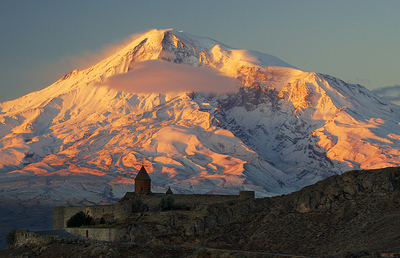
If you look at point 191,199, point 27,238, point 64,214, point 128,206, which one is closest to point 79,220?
point 128,206

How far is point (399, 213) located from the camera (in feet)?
174

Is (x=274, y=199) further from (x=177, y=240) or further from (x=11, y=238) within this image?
(x=11, y=238)

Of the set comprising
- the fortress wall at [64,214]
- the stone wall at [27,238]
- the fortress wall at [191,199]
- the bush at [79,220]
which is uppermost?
the fortress wall at [191,199]

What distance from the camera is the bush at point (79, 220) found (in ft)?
246

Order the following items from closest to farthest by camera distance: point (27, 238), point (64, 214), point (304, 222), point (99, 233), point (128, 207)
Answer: point (304, 222)
point (99, 233)
point (27, 238)
point (128, 207)
point (64, 214)

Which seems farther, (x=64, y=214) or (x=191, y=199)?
(x=64, y=214)

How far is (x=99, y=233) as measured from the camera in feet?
218

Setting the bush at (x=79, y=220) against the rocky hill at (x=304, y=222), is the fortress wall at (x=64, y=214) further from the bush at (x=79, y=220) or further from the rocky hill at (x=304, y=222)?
the rocky hill at (x=304, y=222)

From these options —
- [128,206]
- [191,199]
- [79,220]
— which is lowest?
[79,220]

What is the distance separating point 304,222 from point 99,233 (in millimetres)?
19071

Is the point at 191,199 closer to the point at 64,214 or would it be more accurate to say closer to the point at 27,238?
the point at 64,214

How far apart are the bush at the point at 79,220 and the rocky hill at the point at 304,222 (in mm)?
8136

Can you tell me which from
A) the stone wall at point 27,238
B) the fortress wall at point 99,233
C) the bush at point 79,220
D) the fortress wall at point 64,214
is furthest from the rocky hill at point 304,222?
the fortress wall at point 64,214

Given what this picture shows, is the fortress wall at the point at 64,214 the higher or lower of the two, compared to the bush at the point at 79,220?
higher
